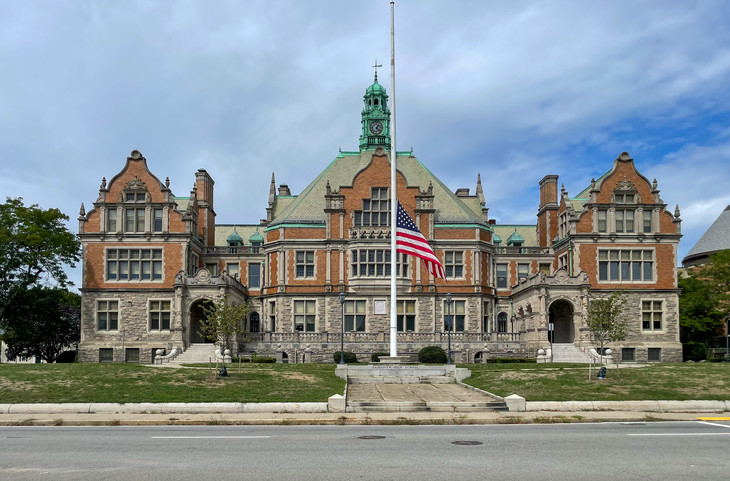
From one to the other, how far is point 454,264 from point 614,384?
92.4 feet

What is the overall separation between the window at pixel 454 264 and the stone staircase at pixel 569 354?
9.76 m

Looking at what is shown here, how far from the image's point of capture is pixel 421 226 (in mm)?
57000

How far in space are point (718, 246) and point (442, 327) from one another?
50.2 meters

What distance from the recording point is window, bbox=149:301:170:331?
180ft

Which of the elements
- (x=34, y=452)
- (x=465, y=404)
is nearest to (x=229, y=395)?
(x=465, y=404)

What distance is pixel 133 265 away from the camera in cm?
5578

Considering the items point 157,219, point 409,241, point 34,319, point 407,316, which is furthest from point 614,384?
point 34,319

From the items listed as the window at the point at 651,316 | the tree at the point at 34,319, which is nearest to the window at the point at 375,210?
the window at the point at 651,316

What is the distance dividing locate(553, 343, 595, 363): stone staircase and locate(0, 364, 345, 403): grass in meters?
21.7

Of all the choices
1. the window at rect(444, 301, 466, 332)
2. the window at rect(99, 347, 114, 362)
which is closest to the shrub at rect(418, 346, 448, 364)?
the window at rect(444, 301, 466, 332)

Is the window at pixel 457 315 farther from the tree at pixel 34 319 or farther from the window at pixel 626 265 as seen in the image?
the tree at pixel 34 319

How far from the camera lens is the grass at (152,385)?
25.9 m

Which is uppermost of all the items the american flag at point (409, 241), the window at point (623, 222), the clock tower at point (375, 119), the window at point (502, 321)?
the clock tower at point (375, 119)

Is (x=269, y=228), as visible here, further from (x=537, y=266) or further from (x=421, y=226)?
(x=537, y=266)
